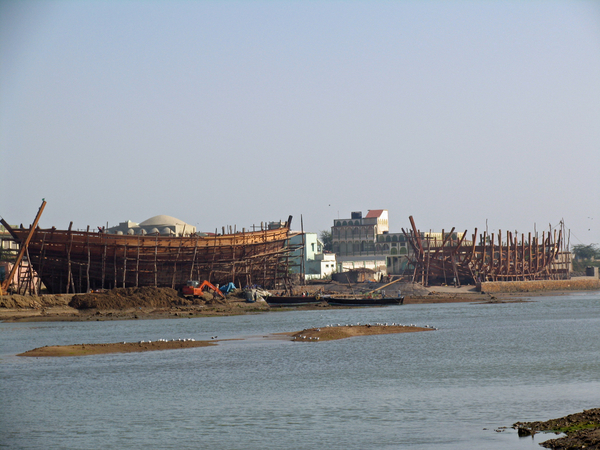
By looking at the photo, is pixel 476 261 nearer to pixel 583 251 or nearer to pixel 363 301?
pixel 363 301

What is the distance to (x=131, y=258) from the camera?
62.1 m

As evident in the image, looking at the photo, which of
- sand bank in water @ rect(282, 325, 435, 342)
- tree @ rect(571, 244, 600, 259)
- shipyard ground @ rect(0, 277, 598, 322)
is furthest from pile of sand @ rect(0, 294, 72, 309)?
tree @ rect(571, 244, 600, 259)

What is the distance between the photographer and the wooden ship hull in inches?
2359

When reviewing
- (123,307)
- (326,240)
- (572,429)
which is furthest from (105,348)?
(326,240)

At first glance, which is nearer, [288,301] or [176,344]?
[176,344]

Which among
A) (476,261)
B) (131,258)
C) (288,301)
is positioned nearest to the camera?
(131,258)

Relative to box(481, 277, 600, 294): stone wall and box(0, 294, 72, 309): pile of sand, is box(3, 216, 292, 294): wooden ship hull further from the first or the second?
box(481, 277, 600, 294): stone wall

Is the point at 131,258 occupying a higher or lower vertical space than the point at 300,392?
higher

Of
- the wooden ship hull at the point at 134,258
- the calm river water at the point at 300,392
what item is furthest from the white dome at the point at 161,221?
the calm river water at the point at 300,392

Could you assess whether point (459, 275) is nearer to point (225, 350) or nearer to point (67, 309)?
point (67, 309)

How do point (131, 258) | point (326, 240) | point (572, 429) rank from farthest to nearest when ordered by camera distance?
point (326, 240) → point (131, 258) → point (572, 429)

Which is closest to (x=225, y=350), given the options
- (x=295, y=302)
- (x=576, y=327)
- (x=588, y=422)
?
(x=588, y=422)

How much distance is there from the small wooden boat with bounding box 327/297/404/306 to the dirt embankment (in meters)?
50.1

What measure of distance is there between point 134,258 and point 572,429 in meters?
52.2
